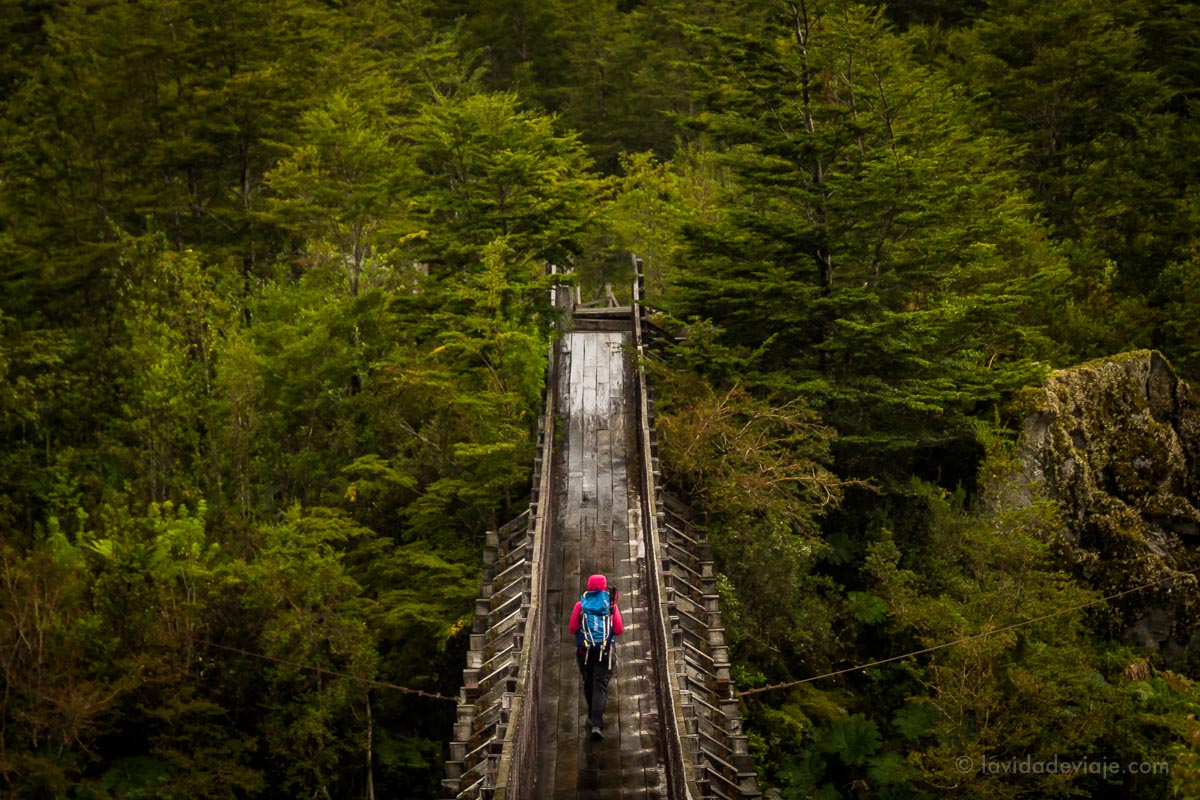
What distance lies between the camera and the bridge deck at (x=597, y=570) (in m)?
16.2

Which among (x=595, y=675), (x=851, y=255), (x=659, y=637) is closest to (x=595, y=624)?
(x=595, y=675)

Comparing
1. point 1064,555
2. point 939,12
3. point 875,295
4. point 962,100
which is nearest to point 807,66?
point 875,295

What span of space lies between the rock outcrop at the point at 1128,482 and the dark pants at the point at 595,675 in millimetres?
15259

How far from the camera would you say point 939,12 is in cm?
5294

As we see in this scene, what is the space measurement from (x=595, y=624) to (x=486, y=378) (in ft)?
34.5

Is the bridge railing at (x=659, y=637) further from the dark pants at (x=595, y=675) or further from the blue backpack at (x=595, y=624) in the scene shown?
the blue backpack at (x=595, y=624)

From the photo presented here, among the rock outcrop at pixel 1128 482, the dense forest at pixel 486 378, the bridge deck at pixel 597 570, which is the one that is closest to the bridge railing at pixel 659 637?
the bridge deck at pixel 597 570

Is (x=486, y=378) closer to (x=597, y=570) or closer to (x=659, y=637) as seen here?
(x=597, y=570)

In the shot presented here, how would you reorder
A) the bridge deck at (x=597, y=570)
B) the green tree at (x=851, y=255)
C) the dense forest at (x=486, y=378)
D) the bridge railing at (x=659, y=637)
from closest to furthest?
the bridge railing at (x=659, y=637), the bridge deck at (x=597, y=570), the dense forest at (x=486, y=378), the green tree at (x=851, y=255)

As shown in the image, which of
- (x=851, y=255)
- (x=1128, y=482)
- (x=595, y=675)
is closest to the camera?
(x=595, y=675)

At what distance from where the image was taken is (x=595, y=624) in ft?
51.2

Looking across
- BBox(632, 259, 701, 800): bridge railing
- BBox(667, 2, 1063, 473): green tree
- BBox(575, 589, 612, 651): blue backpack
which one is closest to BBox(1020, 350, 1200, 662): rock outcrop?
BBox(667, 2, 1063, 473): green tree

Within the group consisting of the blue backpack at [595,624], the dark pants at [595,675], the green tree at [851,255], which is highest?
the green tree at [851,255]

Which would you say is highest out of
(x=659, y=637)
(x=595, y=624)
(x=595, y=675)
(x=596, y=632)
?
(x=595, y=624)
